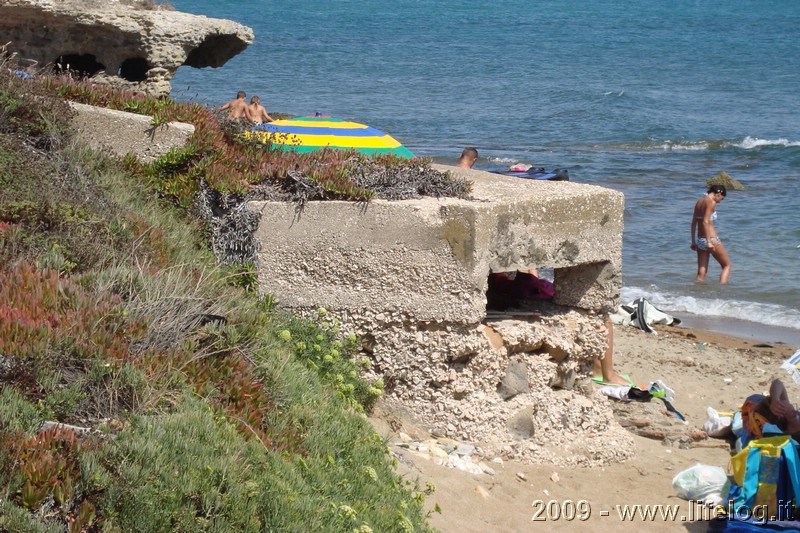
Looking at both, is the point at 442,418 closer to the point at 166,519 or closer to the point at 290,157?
the point at 290,157

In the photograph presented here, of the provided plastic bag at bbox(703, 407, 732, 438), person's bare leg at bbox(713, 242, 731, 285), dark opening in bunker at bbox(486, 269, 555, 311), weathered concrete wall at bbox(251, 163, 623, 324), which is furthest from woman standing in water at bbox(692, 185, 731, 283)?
weathered concrete wall at bbox(251, 163, 623, 324)

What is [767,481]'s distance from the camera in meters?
6.16

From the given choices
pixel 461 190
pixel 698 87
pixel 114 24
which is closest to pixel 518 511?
pixel 461 190

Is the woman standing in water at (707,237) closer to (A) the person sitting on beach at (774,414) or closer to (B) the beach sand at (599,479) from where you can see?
(B) the beach sand at (599,479)

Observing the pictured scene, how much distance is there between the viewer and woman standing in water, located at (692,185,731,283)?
13.4m

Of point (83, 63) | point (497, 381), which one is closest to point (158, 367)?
point (497, 381)

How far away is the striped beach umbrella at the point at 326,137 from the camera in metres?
7.41

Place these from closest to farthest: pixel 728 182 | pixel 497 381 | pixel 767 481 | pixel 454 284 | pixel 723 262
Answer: pixel 454 284
pixel 767 481
pixel 497 381
pixel 723 262
pixel 728 182

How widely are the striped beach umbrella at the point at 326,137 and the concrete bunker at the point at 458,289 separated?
127 cm

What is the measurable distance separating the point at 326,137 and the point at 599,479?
3261 mm

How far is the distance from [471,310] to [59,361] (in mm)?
2745

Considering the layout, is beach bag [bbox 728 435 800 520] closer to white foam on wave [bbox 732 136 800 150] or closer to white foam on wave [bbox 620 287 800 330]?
white foam on wave [bbox 620 287 800 330]

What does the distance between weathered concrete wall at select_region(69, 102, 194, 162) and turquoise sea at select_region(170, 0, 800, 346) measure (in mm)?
3704

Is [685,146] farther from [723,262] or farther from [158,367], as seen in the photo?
[158,367]
